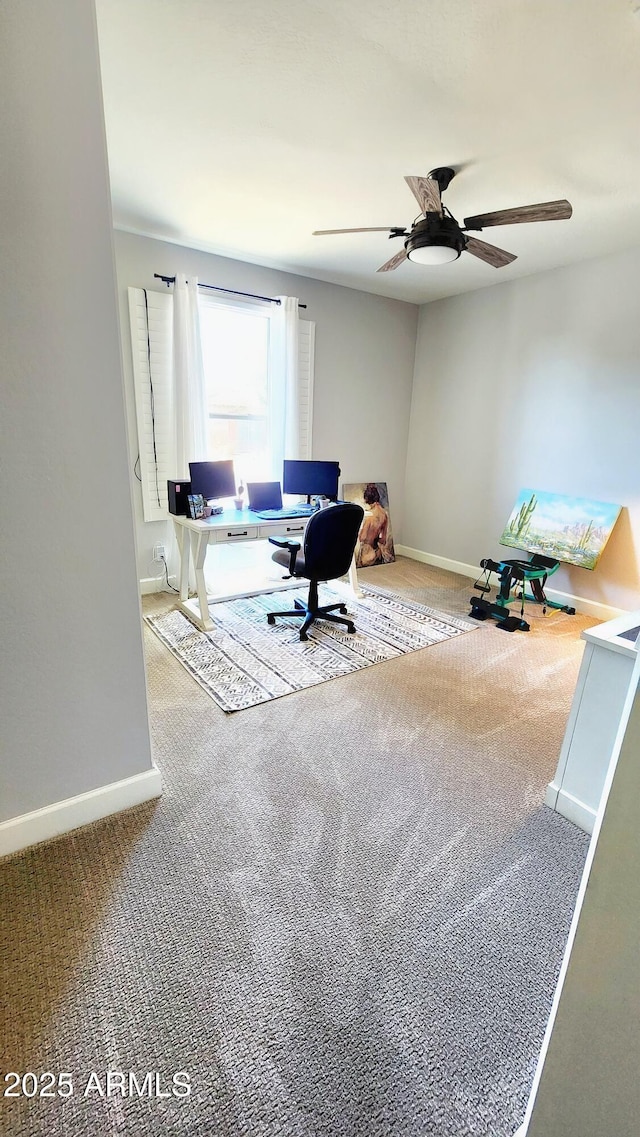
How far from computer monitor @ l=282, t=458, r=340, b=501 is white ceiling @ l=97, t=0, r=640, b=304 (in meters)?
1.67

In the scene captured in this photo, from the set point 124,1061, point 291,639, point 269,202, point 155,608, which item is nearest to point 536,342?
point 269,202

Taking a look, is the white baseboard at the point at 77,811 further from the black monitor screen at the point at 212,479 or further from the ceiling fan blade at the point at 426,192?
the ceiling fan blade at the point at 426,192

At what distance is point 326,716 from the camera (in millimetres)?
2312

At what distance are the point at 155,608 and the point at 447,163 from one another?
329 cm

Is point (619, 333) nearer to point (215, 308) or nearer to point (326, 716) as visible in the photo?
point (215, 308)

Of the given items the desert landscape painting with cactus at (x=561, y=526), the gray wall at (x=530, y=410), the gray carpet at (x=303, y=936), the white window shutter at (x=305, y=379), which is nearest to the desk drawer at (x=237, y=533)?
the white window shutter at (x=305, y=379)

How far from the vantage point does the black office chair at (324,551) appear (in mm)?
2826

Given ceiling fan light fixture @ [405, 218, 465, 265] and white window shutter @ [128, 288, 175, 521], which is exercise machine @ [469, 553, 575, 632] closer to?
ceiling fan light fixture @ [405, 218, 465, 265]

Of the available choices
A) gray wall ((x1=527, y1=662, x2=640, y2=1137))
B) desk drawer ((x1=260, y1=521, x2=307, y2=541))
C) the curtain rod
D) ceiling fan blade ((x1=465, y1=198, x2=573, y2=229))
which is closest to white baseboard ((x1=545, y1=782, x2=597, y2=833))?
gray wall ((x1=527, y1=662, x2=640, y2=1137))

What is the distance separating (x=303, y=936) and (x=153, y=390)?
3.44 m

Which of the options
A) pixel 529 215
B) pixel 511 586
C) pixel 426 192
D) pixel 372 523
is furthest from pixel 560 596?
pixel 426 192

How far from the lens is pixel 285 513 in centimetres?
360

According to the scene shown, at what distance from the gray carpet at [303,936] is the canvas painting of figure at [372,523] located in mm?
2805

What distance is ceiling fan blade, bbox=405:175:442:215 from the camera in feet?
6.29
